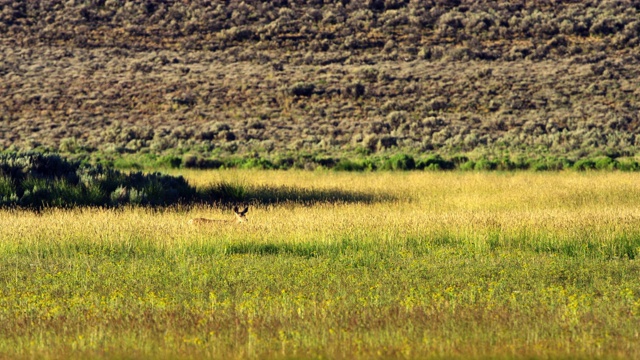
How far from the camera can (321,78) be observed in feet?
193

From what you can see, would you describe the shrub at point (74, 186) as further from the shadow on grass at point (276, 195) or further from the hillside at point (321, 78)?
the hillside at point (321, 78)

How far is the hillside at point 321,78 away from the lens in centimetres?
4781

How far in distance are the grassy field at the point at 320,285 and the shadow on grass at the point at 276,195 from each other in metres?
3.97

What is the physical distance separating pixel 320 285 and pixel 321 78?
48.9 m

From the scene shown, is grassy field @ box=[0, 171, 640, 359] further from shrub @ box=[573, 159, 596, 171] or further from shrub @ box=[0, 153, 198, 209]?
shrub @ box=[573, 159, 596, 171]

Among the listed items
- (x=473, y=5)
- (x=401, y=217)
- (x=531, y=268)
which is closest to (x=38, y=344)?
(x=531, y=268)

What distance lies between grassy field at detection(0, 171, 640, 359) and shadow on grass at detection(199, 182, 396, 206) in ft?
13.0

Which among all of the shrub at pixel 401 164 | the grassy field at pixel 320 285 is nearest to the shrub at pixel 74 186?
the grassy field at pixel 320 285

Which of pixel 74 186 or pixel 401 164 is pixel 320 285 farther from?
pixel 401 164

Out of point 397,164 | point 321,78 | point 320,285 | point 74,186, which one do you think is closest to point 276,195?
point 74,186

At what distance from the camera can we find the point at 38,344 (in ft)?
26.4

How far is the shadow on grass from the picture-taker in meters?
23.3

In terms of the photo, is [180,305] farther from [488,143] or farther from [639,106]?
[639,106]

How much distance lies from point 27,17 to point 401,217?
187ft
